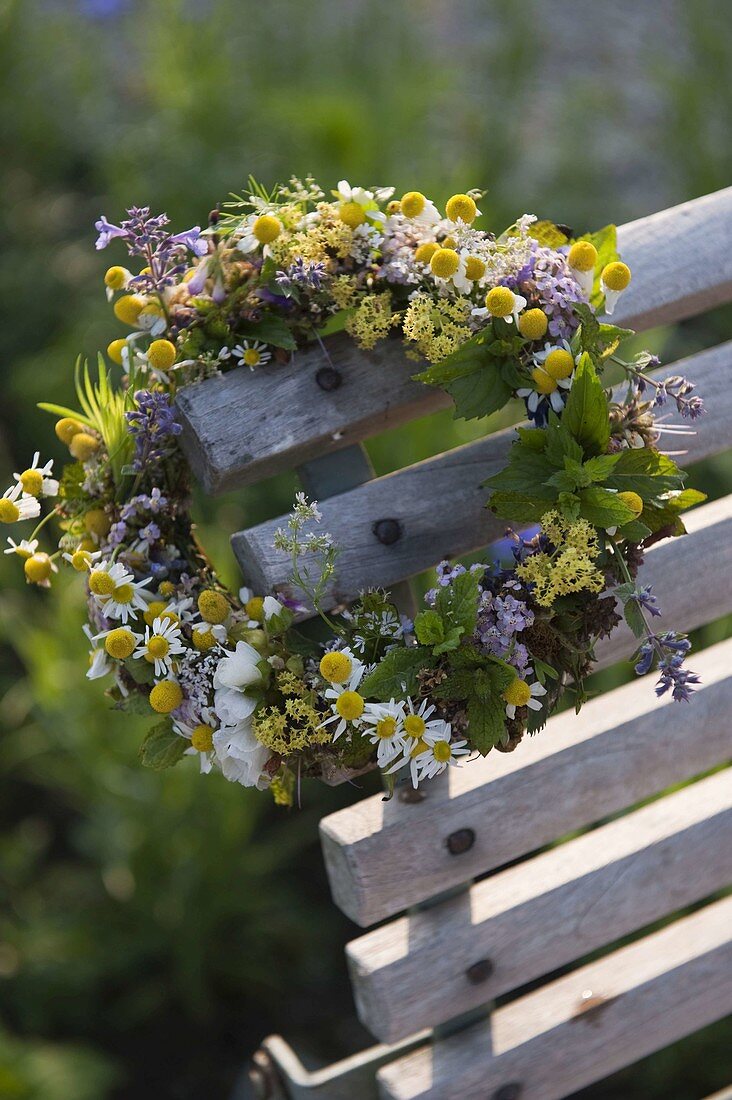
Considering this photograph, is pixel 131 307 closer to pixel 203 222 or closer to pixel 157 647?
pixel 157 647

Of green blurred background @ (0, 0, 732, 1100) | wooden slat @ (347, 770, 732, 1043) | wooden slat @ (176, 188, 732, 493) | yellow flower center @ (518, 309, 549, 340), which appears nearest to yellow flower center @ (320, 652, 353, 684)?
wooden slat @ (176, 188, 732, 493)

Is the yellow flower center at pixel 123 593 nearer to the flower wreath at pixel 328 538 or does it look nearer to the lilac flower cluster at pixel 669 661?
the flower wreath at pixel 328 538

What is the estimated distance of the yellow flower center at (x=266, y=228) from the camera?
3.35ft

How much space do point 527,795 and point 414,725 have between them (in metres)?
0.43

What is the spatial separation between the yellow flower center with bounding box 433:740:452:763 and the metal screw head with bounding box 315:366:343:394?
0.35 meters

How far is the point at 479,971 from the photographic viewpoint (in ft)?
4.56

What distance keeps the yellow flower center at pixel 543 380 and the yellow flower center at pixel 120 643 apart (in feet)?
1.34

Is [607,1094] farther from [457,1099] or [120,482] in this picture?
[120,482]

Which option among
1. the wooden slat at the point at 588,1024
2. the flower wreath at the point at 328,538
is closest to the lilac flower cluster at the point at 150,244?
the flower wreath at the point at 328,538

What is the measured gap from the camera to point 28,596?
2.54 m

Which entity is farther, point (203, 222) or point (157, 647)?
point (203, 222)

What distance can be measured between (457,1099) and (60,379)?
1.72 m

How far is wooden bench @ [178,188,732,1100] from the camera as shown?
1124mm

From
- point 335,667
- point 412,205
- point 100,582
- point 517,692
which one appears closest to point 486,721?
point 517,692
